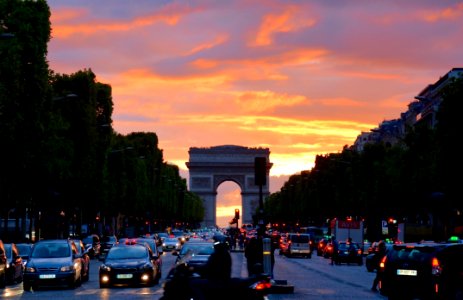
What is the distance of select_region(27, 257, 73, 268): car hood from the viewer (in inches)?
1678

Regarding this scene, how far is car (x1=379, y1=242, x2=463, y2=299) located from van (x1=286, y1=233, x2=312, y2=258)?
67688mm

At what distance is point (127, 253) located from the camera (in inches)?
1716

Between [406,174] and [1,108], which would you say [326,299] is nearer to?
[1,108]

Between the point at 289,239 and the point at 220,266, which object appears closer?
the point at 220,266

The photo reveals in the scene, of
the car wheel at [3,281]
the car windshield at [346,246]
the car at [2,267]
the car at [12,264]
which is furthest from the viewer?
the car windshield at [346,246]

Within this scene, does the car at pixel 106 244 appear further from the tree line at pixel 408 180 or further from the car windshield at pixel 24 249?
the car windshield at pixel 24 249

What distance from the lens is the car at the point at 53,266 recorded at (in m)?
42.3

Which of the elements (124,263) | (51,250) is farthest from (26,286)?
(124,263)

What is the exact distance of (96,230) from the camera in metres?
130

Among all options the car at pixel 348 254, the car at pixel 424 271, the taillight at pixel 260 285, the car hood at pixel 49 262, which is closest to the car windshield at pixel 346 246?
the car at pixel 348 254

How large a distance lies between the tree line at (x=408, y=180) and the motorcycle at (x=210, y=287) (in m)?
31.0

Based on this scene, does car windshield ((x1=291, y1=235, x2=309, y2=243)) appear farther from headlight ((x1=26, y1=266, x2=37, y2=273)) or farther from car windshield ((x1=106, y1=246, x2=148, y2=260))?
headlight ((x1=26, y1=266, x2=37, y2=273))

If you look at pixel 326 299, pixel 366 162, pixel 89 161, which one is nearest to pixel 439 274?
pixel 326 299

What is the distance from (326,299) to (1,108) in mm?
24640
